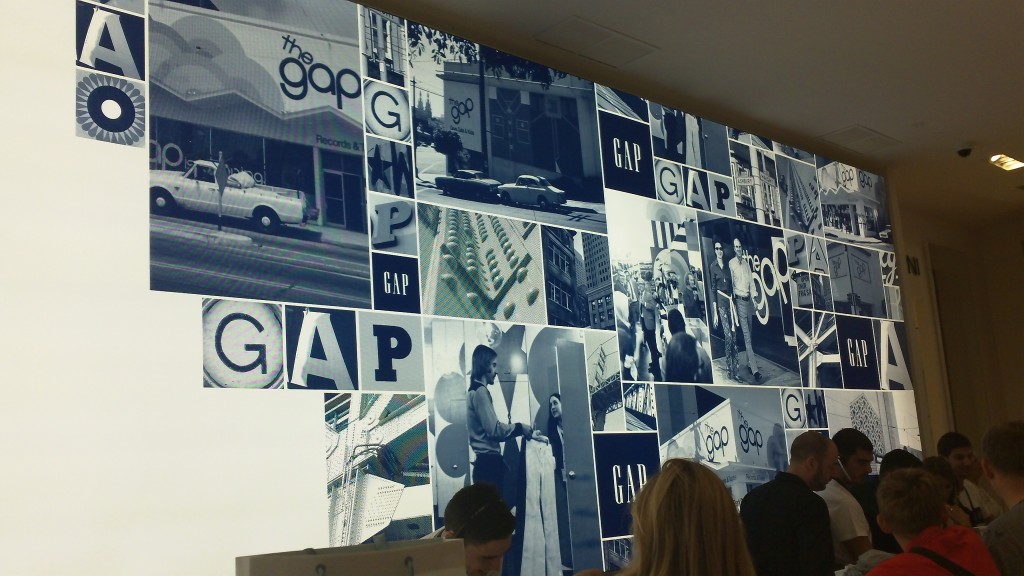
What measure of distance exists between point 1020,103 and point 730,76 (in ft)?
8.08

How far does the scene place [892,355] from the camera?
24.5 feet

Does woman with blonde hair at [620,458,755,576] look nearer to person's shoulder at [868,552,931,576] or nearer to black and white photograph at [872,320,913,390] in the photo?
person's shoulder at [868,552,931,576]

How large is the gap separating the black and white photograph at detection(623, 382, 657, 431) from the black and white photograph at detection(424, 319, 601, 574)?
0.33 meters

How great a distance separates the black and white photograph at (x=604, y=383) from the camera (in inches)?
195

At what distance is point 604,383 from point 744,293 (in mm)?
1647

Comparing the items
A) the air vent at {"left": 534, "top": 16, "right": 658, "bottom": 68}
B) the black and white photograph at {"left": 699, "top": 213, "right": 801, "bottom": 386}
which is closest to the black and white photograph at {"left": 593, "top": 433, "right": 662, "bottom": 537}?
the black and white photograph at {"left": 699, "top": 213, "right": 801, "bottom": 386}

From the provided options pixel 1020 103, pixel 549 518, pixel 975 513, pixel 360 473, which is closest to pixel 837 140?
pixel 1020 103

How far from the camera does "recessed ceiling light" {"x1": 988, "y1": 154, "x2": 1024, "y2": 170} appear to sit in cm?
790

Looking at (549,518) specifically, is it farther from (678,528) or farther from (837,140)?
(837,140)

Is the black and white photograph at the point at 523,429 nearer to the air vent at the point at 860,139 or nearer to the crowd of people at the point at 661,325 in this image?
the crowd of people at the point at 661,325

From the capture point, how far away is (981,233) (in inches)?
395

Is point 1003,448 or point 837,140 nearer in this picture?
point 1003,448

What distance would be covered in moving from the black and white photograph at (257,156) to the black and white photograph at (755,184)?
3.09 m

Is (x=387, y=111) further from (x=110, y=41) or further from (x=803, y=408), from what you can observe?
(x=803, y=408)
